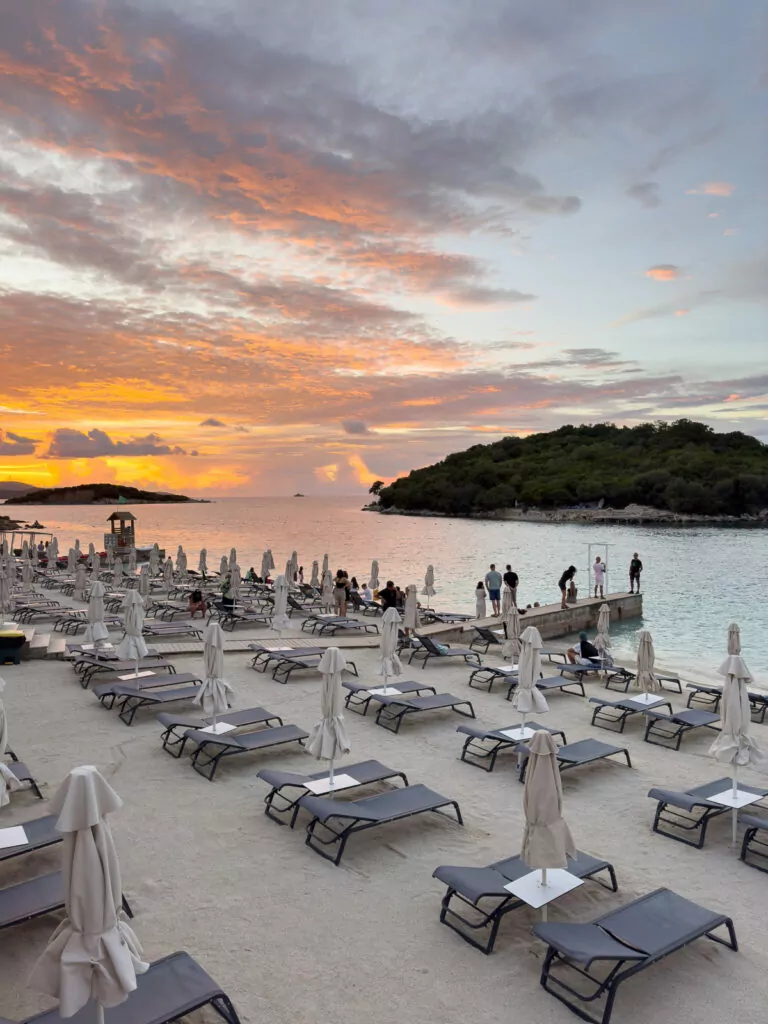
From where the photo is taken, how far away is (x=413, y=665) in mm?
13977

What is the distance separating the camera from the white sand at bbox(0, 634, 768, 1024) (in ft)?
14.1

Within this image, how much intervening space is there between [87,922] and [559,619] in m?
20.8

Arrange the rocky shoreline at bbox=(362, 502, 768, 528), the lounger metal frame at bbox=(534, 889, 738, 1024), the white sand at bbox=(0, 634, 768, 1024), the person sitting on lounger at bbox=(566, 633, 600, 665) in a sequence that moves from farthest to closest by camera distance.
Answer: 1. the rocky shoreline at bbox=(362, 502, 768, 528)
2. the person sitting on lounger at bbox=(566, 633, 600, 665)
3. the white sand at bbox=(0, 634, 768, 1024)
4. the lounger metal frame at bbox=(534, 889, 738, 1024)

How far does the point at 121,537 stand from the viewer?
33.7 m

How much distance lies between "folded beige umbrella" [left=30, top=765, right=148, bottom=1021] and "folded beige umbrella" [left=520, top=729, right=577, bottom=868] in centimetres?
262

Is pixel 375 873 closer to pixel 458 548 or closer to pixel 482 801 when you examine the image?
pixel 482 801

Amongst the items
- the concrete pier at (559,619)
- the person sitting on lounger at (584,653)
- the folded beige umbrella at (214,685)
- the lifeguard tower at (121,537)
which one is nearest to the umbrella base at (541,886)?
the folded beige umbrella at (214,685)

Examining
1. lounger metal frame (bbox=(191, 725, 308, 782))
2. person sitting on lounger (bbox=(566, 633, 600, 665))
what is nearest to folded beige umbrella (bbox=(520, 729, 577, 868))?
lounger metal frame (bbox=(191, 725, 308, 782))

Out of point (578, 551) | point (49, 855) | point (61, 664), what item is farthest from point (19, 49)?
point (578, 551)

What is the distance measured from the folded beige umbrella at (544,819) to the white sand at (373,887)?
2.18 ft

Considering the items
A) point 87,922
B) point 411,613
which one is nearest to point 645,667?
point 411,613

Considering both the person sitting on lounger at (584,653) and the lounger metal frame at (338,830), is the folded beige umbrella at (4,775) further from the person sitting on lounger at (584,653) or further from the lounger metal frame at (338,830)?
the person sitting on lounger at (584,653)

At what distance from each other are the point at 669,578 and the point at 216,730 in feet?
129

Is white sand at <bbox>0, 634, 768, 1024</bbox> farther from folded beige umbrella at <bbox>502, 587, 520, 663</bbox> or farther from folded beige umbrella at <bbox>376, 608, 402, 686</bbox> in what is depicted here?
folded beige umbrella at <bbox>502, 587, 520, 663</bbox>
